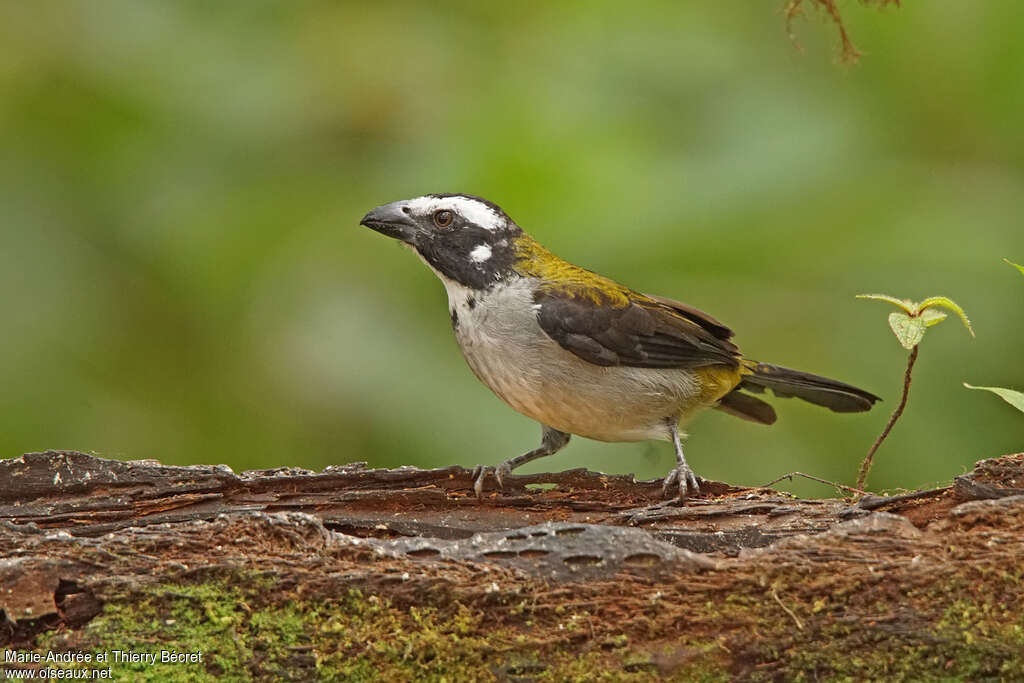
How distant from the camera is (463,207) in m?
4.93

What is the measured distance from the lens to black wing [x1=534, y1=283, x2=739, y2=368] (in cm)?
470

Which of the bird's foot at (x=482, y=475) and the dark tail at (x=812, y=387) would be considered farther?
the dark tail at (x=812, y=387)

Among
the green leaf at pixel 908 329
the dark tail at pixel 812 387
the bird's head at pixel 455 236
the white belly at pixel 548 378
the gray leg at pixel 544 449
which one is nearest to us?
the green leaf at pixel 908 329

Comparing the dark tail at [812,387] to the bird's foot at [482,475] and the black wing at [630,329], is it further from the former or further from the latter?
the bird's foot at [482,475]

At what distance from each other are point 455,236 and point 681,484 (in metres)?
1.55

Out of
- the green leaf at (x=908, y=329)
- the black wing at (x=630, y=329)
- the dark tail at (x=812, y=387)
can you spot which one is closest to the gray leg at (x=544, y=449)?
the black wing at (x=630, y=329)

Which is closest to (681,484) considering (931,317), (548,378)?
(548,378)

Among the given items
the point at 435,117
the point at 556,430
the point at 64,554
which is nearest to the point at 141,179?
the point at 435,117

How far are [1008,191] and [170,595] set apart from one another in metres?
4.76

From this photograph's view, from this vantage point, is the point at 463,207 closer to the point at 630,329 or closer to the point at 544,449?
the point at 630,329

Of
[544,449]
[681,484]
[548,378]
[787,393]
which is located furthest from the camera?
[787,393]

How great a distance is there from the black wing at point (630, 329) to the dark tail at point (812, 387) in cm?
23

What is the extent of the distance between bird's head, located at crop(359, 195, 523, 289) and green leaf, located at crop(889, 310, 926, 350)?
181cm

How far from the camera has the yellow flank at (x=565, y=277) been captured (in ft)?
16.1
